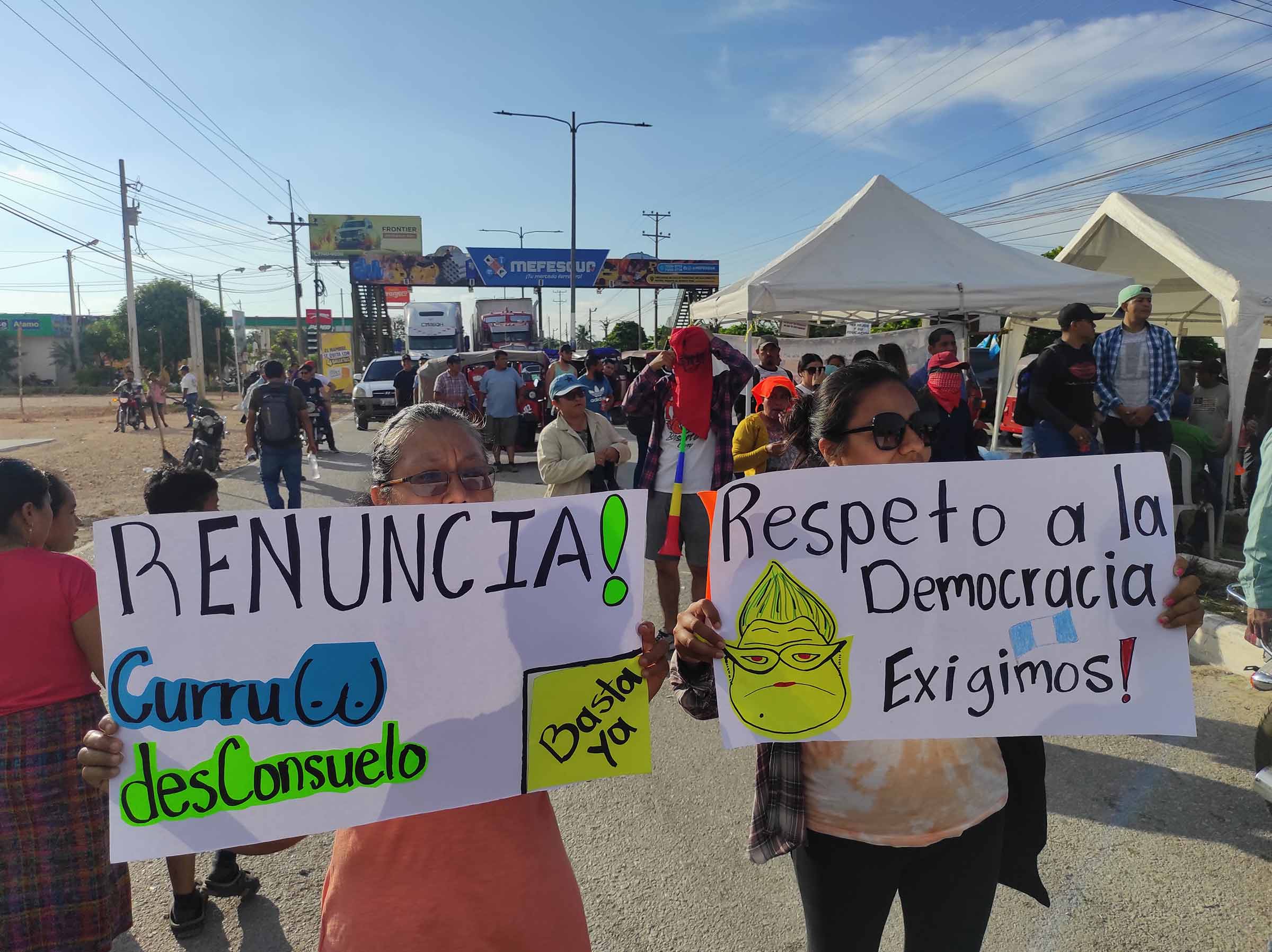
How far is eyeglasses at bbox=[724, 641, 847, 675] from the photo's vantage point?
1.60 metres

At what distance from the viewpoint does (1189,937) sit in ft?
8.11

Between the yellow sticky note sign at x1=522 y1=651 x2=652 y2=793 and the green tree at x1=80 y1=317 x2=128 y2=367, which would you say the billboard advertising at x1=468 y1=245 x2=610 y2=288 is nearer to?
the green tree at x1=80 y1=317 x2=128 y2=367

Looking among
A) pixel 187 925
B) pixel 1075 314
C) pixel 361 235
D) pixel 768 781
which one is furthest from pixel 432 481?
pixel 361 235

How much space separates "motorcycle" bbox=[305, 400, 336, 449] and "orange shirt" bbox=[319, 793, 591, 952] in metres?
14.1

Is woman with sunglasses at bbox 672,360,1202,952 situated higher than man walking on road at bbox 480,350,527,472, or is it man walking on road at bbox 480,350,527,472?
man walking on road at bbox 480,350,527,472

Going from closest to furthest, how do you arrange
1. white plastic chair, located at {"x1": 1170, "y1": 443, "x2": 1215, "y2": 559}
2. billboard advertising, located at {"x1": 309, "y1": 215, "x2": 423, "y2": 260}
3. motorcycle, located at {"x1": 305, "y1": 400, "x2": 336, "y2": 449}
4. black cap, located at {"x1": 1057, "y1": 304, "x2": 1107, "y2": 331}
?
black cap, located at {"x1": 1057, "y1": 304, "x2": 1107, "y2": 331}, white plastic chair, located at {"x1": 1170, "y1": 443, "x2": 1215, "y2": 559}, motorcycle, located at {"x1": 305, "y1": 400, "x2": 336, "y2": 449}, billboard advertising, located at {"x1": 309, "y1": 215, "x2": 423, "y2": 260}

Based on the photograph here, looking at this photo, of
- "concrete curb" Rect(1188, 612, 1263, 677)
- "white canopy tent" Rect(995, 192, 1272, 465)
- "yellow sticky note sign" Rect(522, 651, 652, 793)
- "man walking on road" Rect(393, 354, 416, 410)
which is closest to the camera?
"yellow sticky note sign" Rect(522, 651, 652, 793)

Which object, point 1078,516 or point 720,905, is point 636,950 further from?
point 1078,516

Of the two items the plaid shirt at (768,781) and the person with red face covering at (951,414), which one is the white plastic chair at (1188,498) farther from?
the plaid shirt at (768,781)

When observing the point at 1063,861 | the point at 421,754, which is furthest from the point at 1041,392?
the point at 421,754

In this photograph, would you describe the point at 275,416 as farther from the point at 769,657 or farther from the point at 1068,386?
the point at 769,657

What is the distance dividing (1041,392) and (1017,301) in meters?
2.67

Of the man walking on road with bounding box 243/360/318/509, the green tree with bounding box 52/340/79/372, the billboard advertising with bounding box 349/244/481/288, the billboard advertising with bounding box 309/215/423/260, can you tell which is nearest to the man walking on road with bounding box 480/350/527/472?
the man walking on road with bounding box 243/360/318/509

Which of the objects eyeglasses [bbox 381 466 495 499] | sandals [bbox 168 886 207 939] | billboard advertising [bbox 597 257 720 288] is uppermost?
billboard advertising [bbox 597 257 720 288]
